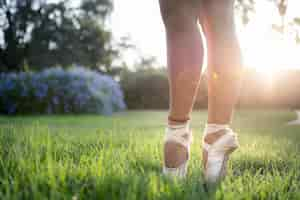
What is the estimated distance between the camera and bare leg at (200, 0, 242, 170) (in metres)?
1.32

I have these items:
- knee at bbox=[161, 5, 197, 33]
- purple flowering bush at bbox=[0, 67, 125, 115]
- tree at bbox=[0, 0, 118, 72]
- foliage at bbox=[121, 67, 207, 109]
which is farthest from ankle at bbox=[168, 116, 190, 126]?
tree at bbox=[0, 0, 118, 72]

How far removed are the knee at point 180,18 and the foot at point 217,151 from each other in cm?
40

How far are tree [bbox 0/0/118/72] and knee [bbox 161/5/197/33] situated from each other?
69.8 ft

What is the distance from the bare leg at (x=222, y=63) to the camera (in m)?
1.32

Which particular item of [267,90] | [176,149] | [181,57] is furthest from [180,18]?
[267,90]

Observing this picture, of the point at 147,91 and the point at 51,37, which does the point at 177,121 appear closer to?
the point at 147,91

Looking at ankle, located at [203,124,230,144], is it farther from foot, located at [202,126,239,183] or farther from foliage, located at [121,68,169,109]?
foliage, located at [121,68,169,109]

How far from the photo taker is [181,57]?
1312mm

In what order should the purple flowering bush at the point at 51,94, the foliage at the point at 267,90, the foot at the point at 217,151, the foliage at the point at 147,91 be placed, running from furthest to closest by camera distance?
the foliage at the point at 147,91 < the foliage at the point at 267,90 < the purple flowering bush at the point at 51,94 < the foot at the point at 217,151

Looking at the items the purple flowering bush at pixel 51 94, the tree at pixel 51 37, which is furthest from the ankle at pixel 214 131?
the tree at pixel 51 37

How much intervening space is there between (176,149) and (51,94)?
7.45m

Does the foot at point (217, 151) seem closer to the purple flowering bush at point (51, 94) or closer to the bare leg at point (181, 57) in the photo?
the bare leg at point (181, 57)

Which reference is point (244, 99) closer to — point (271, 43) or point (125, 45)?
point (271, 43)

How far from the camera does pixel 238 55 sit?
1.35 meters
